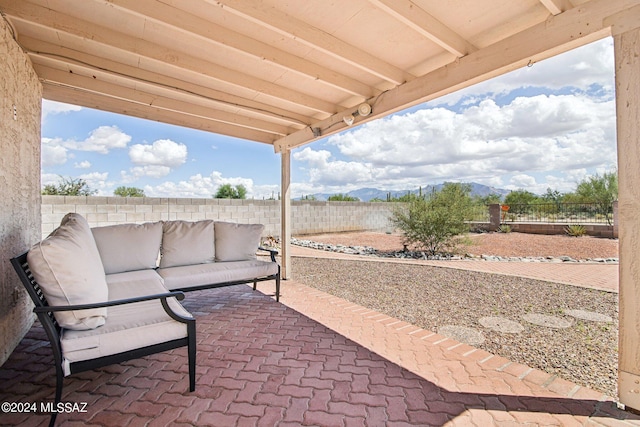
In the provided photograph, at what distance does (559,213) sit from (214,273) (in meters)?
15.6

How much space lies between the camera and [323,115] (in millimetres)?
4309

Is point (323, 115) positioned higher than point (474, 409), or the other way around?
point (323, 115)

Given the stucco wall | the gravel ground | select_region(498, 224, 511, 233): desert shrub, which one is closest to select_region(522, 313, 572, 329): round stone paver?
the gravel ground

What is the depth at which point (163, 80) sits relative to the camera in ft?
10.7

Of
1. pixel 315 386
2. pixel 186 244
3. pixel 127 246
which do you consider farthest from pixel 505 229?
pixel 127 246

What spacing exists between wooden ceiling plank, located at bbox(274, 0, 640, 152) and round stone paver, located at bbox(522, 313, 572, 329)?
2688 mm

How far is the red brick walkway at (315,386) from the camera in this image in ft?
5.60

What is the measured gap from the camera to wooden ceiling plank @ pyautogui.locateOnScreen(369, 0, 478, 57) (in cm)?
201

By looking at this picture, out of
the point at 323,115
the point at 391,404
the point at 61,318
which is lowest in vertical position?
the point at 391,404

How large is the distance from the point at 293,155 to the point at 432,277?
11.0 ft

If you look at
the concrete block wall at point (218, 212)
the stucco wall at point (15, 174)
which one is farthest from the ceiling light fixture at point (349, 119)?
the concrete block wall at point (218, 212)

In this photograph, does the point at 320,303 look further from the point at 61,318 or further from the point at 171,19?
the point at 171,19

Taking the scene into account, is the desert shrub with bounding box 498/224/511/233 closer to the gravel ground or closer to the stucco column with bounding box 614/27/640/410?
the gravel ground

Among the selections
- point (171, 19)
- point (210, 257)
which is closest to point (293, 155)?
point (210, 257)
